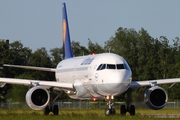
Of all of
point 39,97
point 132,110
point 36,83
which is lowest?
point 132,110

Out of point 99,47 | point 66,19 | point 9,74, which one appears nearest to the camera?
point 66,19

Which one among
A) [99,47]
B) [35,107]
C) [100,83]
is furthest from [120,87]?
[99,47]

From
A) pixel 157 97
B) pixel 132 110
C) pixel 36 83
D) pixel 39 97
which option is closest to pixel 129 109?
pixel 132 110

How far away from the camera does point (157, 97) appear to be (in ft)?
124

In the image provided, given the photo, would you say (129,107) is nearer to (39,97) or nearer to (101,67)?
(101,67)

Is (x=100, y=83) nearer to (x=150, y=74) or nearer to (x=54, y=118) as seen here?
(x=54, y=118)

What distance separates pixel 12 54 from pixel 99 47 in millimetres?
13475

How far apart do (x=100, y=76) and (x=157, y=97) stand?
3.41 metres

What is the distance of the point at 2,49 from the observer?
3816 inches

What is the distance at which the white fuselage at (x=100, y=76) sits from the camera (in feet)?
116

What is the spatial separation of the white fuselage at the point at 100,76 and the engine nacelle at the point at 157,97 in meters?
2.07

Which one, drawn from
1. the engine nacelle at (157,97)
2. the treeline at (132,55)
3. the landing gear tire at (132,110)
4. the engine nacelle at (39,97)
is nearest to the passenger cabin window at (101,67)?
the engine nacelle at (157,97)

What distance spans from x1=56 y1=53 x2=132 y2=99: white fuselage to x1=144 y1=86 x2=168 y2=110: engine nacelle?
81.3 inches

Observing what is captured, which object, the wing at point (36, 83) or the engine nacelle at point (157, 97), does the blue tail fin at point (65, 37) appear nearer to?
the wing at point (36, 83)
